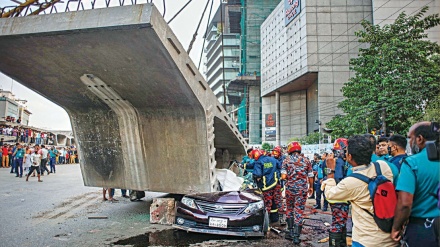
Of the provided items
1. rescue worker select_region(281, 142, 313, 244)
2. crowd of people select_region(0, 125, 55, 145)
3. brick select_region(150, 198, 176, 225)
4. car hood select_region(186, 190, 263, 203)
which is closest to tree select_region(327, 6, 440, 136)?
rescue worker select_region(281, 142, 313, 244)

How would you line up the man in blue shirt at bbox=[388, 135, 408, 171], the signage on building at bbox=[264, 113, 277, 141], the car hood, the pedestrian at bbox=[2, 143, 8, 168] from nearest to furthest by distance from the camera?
the man in blue shirt at bbox=[388, 135, 408, 171] → the car hood → the pedestrian at bbox=[2, 143, 8, 168] → the signage on building at bbox=[264, 113, 277, 141]

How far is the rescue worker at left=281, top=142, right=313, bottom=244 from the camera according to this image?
18.7 ft

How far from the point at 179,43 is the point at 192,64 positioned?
64cm

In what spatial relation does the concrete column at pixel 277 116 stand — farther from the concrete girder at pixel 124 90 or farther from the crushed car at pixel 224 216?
the crushed car at pixel 224 216

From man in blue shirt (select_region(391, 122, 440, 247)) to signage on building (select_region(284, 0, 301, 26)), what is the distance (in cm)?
4337

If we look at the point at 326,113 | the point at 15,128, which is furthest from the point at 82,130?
the point at 326,113

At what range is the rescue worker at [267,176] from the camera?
7137 millimetres

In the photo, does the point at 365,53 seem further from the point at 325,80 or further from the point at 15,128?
the point at 15,128

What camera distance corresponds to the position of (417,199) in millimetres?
2521

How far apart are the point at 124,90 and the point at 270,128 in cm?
4708

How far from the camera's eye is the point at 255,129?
204ft

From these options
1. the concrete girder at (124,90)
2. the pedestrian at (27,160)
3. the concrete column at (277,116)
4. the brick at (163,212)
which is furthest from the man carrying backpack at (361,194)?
the concrete column at (277,116)

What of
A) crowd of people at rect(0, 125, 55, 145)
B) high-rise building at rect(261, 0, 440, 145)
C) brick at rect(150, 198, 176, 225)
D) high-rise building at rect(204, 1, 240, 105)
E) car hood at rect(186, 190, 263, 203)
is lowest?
brick at rect(150, 198, 176, 225)

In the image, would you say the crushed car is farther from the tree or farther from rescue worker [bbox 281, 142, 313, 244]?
the tree
